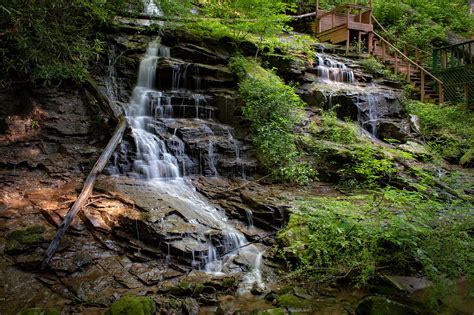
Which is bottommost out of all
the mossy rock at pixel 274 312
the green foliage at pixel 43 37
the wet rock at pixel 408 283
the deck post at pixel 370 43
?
the mossy rock at pixel 274 312

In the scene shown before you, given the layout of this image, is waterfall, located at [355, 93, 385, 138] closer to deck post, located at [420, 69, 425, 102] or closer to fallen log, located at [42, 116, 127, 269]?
deck post, located at [420, 69, 425, 102]

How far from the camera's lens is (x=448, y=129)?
1295 centimetres

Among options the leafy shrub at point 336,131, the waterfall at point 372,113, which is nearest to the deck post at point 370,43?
the waterfall at point 372,113

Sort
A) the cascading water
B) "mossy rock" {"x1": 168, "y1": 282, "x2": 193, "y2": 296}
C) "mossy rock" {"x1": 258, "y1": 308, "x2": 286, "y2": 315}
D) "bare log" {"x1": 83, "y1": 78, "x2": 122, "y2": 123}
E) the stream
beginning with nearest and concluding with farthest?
"mossy rock" {"x1": 258, "y1": 308, "x2": 286, "y2": 315}
"mossy rock" {"x1": 168, "y1": 282, "x2": 193, "y2": 296}
the stream
"bare log" {"x1": 83, "y1": 78, "x2": 122, "y2": 123}
the cascading water

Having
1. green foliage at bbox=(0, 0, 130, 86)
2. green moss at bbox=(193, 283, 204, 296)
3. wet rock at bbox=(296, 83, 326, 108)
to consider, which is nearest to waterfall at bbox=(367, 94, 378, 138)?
wet rock at bbox=(296, 83, 326, 108)

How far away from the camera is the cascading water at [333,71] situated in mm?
14336

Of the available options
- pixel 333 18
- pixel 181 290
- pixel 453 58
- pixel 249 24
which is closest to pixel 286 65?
pixel 249 24

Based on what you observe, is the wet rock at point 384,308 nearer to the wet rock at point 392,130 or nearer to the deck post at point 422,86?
the wet rock at point 392,130

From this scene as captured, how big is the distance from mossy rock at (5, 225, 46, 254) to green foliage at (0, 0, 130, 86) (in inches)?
127

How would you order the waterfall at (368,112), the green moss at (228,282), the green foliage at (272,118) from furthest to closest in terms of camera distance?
the waterfall at (368,112)
the green foliage at (272,118)
the green moss at (228,282)

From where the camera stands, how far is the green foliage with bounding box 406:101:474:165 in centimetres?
1172

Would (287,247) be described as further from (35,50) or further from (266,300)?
(35,50)

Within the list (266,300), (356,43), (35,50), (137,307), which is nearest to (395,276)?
(266,300)

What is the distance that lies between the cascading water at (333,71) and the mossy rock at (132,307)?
39.1 ft
